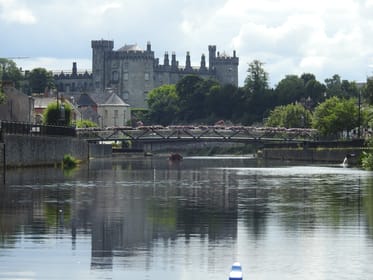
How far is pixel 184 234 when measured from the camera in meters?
32.7

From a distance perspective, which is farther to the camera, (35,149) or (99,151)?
(99,151)

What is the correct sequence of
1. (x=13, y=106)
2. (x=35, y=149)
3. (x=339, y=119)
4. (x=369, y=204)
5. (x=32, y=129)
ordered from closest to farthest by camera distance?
(x=369, y=204), (x=35, y=149), (x=32, y=129), (x=13, y=106), (x=339, y=119)

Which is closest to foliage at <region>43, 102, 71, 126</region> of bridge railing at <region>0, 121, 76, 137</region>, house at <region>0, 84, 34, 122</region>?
house at <region>0, 84, 34, 122</region>

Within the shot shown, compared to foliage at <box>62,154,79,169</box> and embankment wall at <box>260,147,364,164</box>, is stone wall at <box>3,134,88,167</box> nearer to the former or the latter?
foliage at <box>62,154,79,169</box>

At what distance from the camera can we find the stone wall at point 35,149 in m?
86.9

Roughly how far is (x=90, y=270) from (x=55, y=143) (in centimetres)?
8184

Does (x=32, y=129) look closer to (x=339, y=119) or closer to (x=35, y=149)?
(x=35, y=149)

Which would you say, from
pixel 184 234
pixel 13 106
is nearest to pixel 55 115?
pixel 13 106

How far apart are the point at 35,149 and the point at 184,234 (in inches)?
2551

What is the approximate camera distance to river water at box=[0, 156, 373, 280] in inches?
1014

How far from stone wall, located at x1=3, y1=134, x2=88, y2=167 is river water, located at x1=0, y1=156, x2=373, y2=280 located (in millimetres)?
31630

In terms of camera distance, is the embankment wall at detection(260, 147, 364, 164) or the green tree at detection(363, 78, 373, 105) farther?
the green tree at detection(363, 78, 373, 105)

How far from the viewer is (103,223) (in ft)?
119

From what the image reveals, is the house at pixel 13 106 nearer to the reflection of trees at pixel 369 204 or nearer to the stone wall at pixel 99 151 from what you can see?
the stone wall at pixel 99 151
